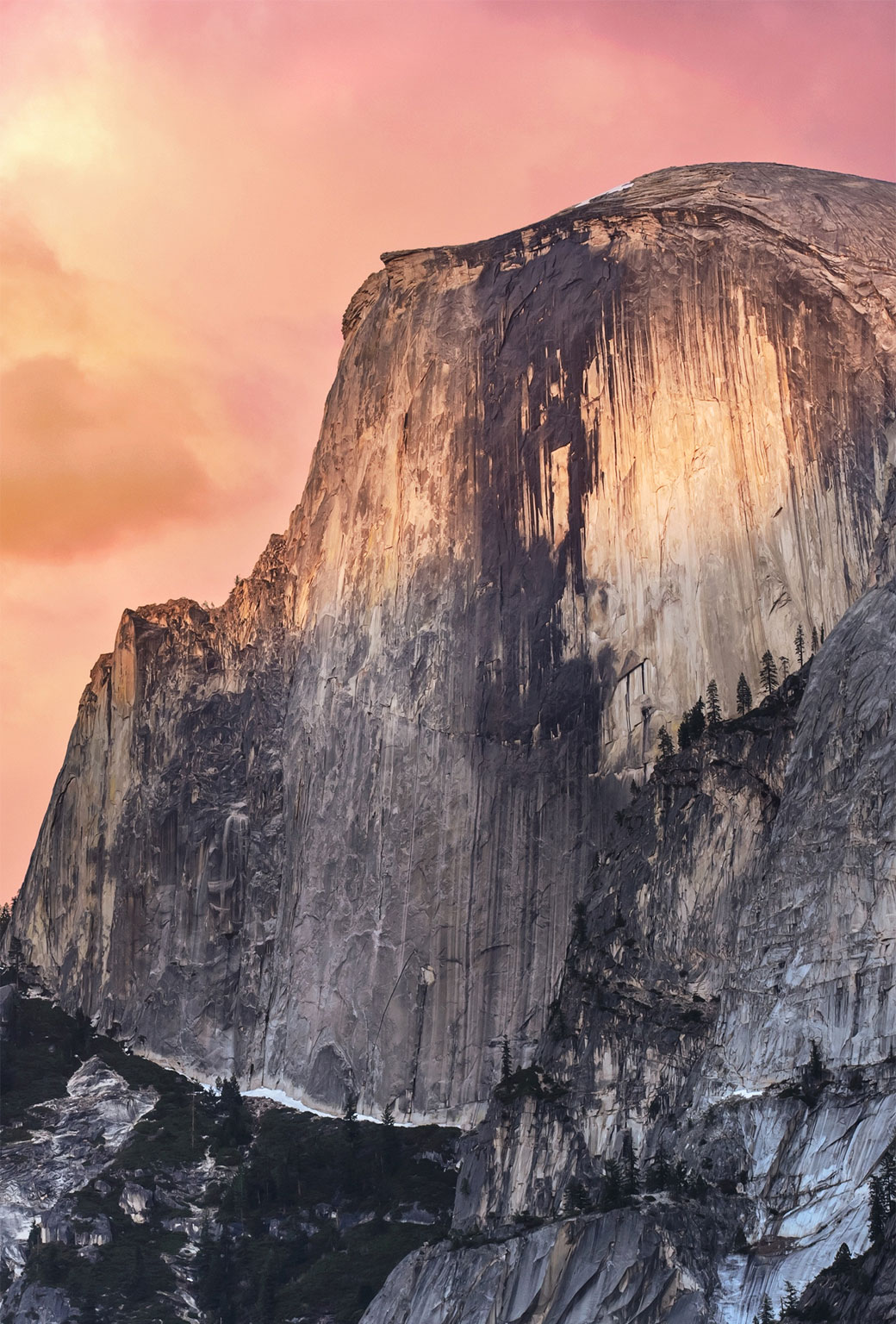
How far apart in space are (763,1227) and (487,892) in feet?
169

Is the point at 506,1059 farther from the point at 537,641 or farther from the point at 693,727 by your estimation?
the point at 537,641

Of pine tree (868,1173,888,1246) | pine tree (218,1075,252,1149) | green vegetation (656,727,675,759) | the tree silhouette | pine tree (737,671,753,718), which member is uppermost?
pine tree (737,671,753,718)

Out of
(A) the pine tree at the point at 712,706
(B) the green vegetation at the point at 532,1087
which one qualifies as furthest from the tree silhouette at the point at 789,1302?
(A) the pine tree at the point at 712,706

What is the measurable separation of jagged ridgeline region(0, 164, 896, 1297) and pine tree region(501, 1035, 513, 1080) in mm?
504

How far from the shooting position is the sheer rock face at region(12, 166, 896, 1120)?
484 feet

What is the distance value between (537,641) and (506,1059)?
30.2 m

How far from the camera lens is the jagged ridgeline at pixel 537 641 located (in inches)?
5551

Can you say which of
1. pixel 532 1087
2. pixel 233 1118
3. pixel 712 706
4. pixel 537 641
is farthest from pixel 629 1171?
pixel 233 1118

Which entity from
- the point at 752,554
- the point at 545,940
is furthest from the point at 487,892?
the point at 752,554

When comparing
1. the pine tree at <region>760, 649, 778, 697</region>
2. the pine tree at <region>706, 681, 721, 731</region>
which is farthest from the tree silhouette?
the pine tree at <region>760, 649, 778, 697</region>

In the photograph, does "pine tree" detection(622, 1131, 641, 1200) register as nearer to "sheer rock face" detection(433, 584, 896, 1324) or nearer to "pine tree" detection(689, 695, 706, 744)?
"sheer rock face" detection(433, 584, 896, 1324)

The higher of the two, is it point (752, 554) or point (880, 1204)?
point (752, 554)

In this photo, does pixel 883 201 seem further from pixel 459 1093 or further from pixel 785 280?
pixel 459 1093

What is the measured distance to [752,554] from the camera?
148 metres
